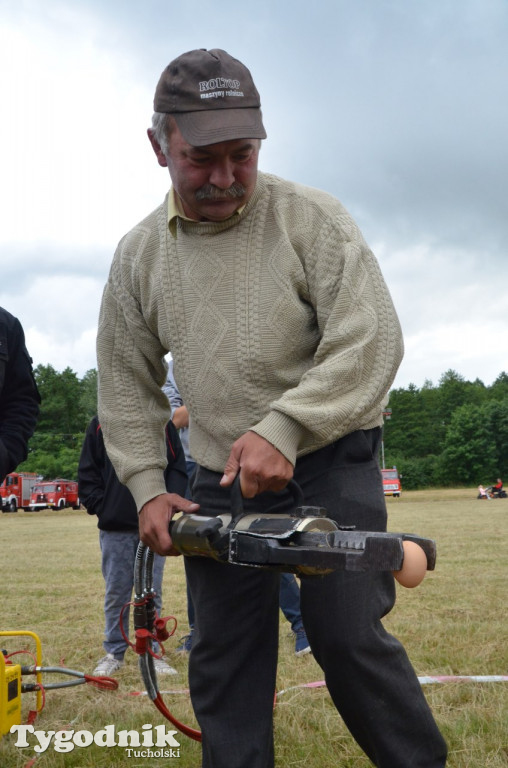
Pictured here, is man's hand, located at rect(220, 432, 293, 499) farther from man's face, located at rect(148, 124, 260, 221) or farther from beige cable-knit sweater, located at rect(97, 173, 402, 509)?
man's face, located at rect(148, 124, 260, 221)

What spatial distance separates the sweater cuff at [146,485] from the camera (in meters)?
2.62

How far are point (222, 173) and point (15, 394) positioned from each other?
189cm

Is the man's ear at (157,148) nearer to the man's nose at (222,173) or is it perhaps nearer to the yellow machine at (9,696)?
the man's nose at (222,173)

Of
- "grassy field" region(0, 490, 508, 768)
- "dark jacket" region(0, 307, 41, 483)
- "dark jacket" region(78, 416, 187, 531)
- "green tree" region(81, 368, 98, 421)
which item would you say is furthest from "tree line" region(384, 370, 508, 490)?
"dark jacket" region(0, 307, 41, 483)

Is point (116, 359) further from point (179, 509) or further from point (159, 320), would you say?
point (179, 509)

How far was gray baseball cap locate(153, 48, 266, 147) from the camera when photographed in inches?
87.2

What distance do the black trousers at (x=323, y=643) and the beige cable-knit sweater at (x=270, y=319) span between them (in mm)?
132

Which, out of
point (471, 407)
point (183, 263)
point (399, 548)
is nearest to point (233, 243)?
point (183, 263)

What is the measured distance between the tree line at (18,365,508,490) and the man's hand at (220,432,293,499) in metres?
59.6

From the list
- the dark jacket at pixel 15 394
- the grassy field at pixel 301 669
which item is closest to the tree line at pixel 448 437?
the grassy field at pixel 301 669

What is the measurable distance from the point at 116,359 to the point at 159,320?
0.31 metres

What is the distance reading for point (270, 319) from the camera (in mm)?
2367

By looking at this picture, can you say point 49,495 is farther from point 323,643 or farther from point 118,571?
point 323,643

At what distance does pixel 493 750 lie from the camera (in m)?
2.97
